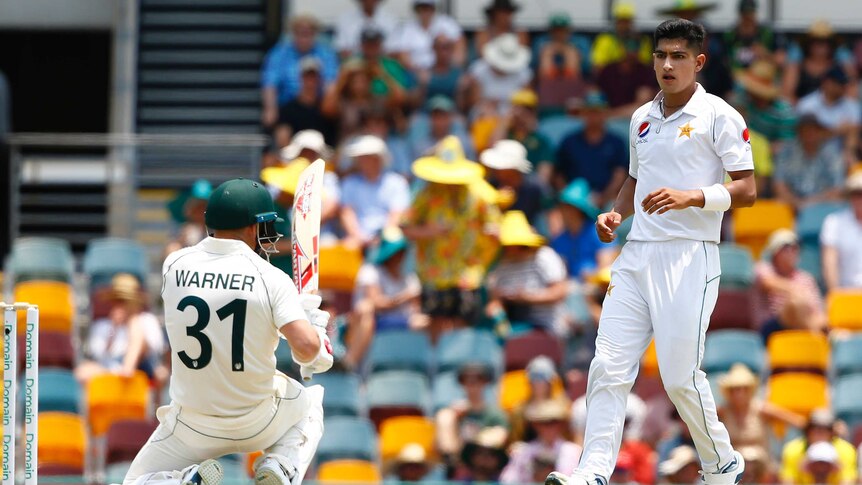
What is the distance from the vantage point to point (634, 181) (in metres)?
7.89

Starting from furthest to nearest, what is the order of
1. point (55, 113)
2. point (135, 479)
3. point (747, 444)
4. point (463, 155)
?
point (55, 113)
point (463, 155)
point (747, 444)
point (135, 479)

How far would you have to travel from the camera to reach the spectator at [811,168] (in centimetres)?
1499

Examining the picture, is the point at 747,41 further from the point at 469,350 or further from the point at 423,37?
the point at 469,350

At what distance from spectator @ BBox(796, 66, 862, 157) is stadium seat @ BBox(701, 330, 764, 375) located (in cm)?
320

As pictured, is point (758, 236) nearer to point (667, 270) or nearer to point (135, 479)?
point (667, 270)

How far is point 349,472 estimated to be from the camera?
39.9 ft

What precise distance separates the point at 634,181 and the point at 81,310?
313 inches

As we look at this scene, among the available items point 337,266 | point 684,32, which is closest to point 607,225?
point 684,32

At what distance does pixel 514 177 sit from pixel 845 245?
2.76 meters

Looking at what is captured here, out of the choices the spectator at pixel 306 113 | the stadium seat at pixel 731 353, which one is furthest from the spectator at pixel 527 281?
the spectator at pixel 306 113

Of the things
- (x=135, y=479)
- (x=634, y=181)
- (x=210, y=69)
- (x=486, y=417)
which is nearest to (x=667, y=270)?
(x=634, y=181)

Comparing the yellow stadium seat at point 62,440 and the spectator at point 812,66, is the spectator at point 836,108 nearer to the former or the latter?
the spectator at point 812,66

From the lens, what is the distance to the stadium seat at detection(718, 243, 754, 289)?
44.0 ft

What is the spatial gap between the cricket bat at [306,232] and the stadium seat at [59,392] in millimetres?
5631
